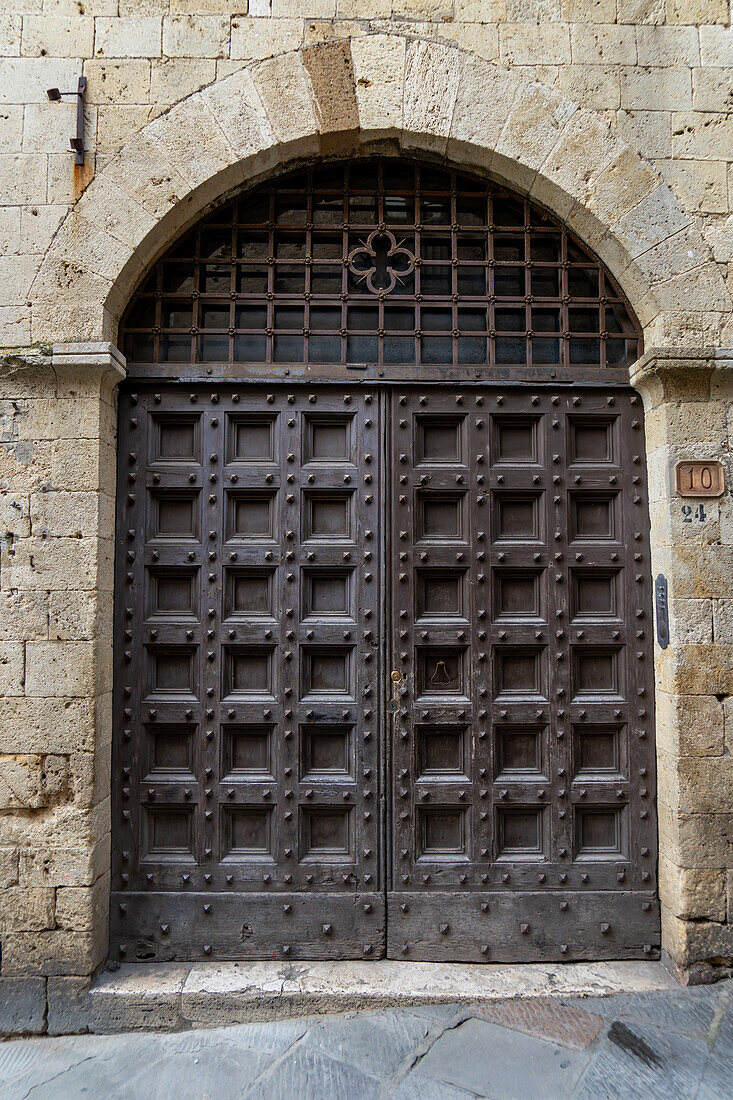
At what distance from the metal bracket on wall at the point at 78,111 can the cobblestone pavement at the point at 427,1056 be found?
375cm

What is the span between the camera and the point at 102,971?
9.28ft

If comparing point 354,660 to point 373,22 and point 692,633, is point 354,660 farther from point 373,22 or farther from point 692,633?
point 373,22

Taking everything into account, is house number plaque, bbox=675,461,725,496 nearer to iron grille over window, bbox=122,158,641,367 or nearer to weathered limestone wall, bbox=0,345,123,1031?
iron grille over window, bbox=122,158,641,367

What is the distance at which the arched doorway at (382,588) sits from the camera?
296 centimetres

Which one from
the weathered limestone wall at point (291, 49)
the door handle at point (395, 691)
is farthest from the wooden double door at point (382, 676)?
the weathered limestone wall at point (291, 49)

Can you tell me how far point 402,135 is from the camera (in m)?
3.03

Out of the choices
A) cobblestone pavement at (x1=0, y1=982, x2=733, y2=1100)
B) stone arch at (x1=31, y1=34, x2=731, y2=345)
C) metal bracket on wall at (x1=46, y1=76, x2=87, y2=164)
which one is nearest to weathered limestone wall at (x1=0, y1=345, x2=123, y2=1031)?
cobblestone pavement at (x1=0, y1=982, x2=733, y2=1100)

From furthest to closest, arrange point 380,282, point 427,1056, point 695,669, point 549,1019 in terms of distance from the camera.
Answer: point 380,282
point 695,669
point 549,1019
point 427,1056

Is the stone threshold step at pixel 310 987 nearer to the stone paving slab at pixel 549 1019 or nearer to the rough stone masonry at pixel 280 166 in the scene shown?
the stone paving slab at pixel 549 1019

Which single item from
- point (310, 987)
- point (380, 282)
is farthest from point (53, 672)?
point (380, 282)

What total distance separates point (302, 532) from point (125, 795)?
1449 millimetres

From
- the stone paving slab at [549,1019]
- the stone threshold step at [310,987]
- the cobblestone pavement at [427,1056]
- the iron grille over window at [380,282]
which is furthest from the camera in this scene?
the iron grille over window at [380,282]

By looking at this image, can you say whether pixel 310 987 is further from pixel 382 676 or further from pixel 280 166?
pixel 280 166

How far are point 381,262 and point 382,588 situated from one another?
1.60 metres
